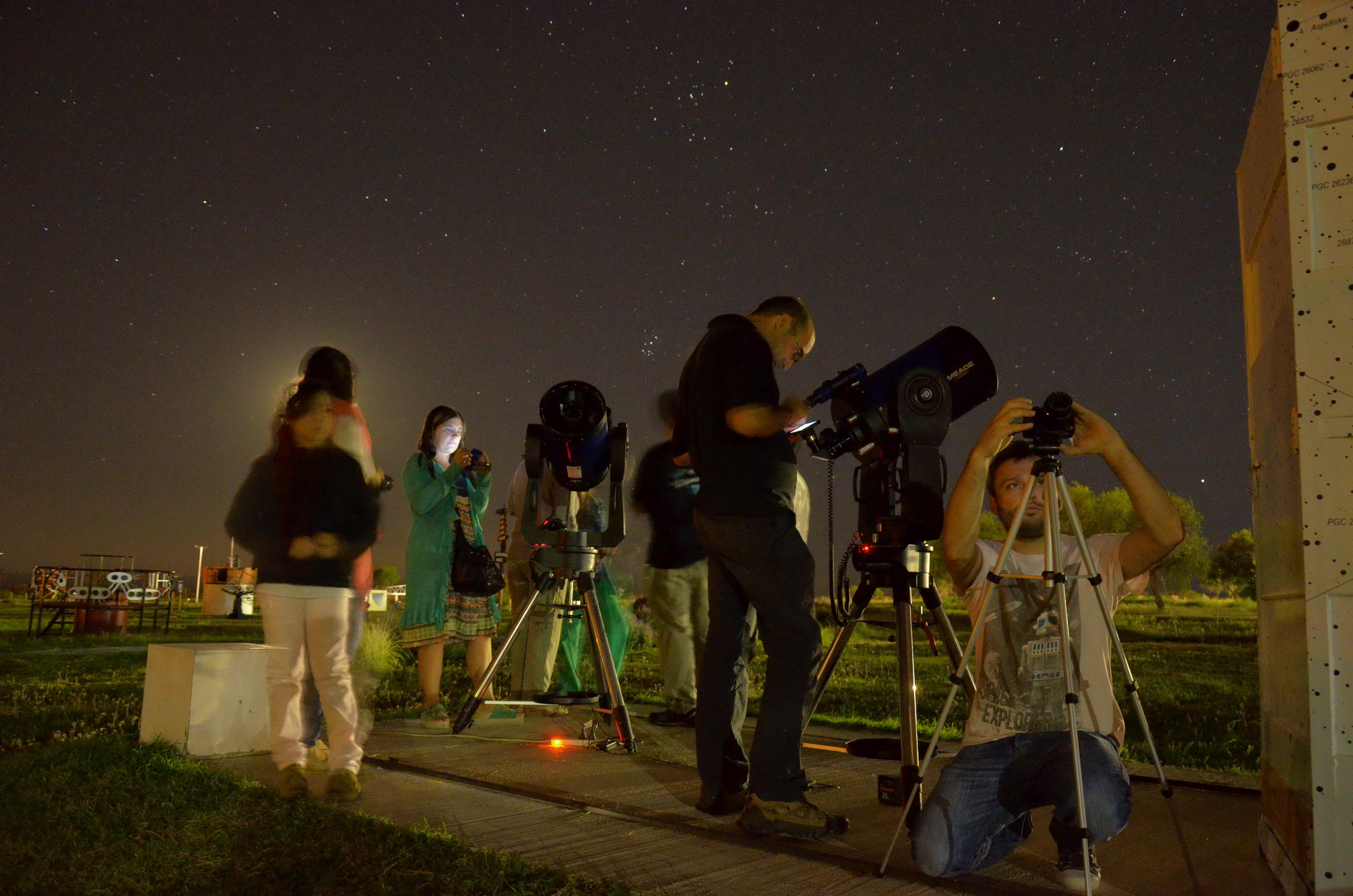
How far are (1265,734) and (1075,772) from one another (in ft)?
3.52

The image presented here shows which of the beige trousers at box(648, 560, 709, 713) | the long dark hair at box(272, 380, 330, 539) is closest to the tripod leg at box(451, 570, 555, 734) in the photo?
the beige trousers at box(648, 560, 709, 713)

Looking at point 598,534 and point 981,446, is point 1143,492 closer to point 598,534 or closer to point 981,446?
point 981,446

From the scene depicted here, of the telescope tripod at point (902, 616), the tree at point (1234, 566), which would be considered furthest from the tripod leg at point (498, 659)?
the tree at point (1234, 566)

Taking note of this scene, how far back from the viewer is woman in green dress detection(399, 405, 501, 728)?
5.59 metres

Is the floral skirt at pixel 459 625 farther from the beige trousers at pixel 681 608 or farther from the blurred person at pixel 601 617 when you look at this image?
the beige trousers at pixel 681 608

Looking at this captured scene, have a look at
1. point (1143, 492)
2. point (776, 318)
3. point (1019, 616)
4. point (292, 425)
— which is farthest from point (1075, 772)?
point (292, 425)

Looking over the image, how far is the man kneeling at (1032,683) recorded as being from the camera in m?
2.78

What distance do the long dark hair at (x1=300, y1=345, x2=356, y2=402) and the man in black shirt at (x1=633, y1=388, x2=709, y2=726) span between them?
211 cm

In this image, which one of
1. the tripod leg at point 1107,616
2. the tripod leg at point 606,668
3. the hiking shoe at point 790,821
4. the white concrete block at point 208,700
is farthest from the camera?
the tripod leg at point 606,668

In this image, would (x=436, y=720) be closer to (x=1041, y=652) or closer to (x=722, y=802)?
(x=722, y=802)

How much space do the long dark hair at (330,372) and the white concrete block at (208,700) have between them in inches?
58.8

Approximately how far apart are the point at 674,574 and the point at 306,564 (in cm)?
238

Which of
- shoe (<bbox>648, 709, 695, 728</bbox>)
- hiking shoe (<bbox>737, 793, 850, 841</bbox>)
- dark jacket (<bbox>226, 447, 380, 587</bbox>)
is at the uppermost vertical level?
dark jacket (<bbox>226, 447, 380, 587</bbox>)

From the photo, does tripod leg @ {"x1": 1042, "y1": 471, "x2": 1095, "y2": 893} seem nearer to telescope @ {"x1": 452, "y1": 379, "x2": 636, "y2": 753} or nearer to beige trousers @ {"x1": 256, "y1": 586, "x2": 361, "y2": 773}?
telescope @ {"x1": 452, "y1": 379, "x2": 636, "y2": 753}
